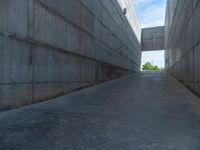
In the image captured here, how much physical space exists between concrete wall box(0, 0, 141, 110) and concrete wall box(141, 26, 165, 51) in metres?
18.3

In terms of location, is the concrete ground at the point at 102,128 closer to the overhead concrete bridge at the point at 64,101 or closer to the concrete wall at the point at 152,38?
the overhead concrete bridge at the point at 64,101

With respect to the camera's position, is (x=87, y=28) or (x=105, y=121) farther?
(x=87, y=28)

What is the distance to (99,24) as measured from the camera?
8086 mm

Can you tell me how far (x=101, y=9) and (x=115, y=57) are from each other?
3.47m

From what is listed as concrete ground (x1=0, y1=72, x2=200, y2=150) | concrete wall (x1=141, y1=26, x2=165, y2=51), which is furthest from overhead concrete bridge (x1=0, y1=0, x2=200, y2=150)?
concrete wall (x1=141, y1=26, x2=165, y2=51)

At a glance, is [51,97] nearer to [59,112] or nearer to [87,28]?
[59,112]

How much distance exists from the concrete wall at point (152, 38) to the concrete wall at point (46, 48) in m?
18.3

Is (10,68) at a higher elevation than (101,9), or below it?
below

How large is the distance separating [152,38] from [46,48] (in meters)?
22.6

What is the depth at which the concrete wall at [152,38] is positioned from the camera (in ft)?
79.1

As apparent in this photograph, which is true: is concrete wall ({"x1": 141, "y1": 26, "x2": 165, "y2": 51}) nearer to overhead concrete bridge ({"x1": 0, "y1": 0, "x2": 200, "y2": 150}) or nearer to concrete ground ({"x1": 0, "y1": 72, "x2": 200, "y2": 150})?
overhead concrete bridge ({"x1": 0, "y1": 0, "x2": 200, "y2": 150})

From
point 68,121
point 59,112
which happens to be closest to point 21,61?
point 59,112

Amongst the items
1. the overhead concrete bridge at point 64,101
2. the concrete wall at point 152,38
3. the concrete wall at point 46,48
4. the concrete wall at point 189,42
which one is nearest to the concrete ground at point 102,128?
the overhead concrete bridge at point 64,101

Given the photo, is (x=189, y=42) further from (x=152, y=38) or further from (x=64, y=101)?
(x=152, y=38)
